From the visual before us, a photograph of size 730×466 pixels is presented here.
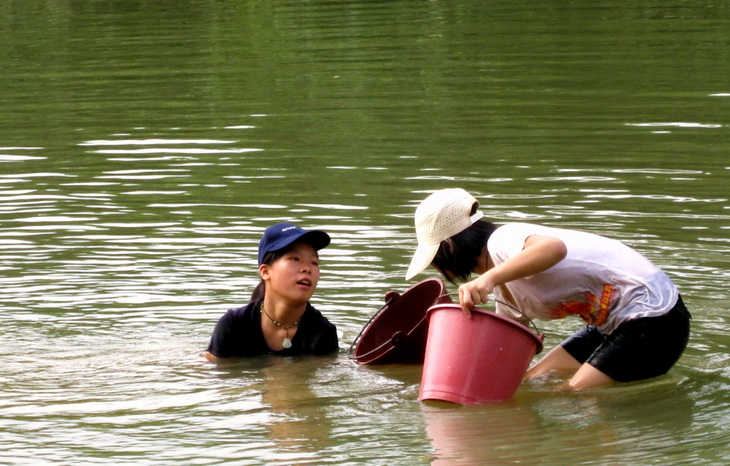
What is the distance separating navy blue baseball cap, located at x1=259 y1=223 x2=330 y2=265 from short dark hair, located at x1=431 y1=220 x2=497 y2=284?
876 mm

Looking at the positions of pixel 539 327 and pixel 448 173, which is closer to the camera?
pixel 539 327

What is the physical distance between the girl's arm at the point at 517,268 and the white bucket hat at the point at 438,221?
248 mm

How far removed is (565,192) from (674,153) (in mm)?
1636

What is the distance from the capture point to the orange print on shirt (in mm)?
5668

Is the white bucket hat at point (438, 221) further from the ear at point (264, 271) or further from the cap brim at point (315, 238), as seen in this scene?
the ear at point (264, 271)

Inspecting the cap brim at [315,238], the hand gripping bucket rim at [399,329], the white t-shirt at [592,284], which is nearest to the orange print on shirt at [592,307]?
the white t-shirt at [592,284]

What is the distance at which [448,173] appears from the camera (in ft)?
34.9

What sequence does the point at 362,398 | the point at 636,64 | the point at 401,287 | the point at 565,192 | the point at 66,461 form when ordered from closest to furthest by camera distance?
the point at 66,461, the point at 362,398, the point at 401,287, the point at 565,192, the point at 636,64

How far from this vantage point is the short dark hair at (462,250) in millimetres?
5547

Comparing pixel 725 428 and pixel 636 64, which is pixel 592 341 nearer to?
pixel 725 428

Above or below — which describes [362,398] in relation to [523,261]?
below

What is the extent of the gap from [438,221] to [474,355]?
22.4 inches

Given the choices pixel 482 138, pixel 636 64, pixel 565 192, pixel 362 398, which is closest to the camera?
pixel 362 398

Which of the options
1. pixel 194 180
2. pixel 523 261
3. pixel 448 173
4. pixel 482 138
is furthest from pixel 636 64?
pixel 523 261
